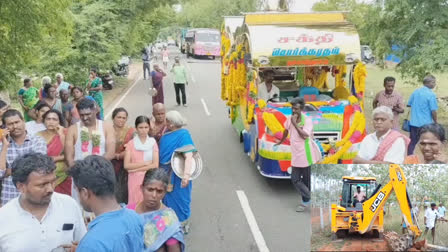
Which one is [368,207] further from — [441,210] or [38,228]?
[38,228]

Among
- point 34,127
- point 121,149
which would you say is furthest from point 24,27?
point 121,149

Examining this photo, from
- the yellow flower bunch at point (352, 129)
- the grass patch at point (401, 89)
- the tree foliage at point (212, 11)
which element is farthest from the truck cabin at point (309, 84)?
the tree foliage at point (212, 11)

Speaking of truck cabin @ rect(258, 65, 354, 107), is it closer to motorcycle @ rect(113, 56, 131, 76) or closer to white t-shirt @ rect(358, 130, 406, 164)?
white t-shirt @ rect(358, 130, 406, 164)

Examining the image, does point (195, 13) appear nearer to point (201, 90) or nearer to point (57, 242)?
point (201, 90)

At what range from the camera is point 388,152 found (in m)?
4.58

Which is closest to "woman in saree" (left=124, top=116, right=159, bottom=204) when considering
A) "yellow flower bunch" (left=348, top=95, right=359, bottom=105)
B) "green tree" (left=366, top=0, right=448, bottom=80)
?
"yellow flower bunch" (left=348, top=95, right=359, bottom=105)

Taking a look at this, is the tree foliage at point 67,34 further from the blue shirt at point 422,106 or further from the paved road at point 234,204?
the blue shirt at point 422,106

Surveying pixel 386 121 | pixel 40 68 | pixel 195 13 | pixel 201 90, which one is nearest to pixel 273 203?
pixel 386 121

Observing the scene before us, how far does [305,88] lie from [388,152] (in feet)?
18.4

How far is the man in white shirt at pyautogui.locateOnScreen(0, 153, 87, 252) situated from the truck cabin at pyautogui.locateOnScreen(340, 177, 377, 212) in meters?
1.78

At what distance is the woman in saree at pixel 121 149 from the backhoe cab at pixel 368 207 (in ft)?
11.8

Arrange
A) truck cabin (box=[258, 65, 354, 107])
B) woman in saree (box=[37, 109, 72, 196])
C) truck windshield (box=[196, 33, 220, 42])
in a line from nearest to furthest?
woman in saree (box=[37, 109, 72, 196]) → truck cabin (box=[258, 65, 354, 107]) → truck windshield (box=[196, 33, 220, 42])

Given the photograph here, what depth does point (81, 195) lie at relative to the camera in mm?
3168

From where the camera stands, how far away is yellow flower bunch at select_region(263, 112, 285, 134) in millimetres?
8430
